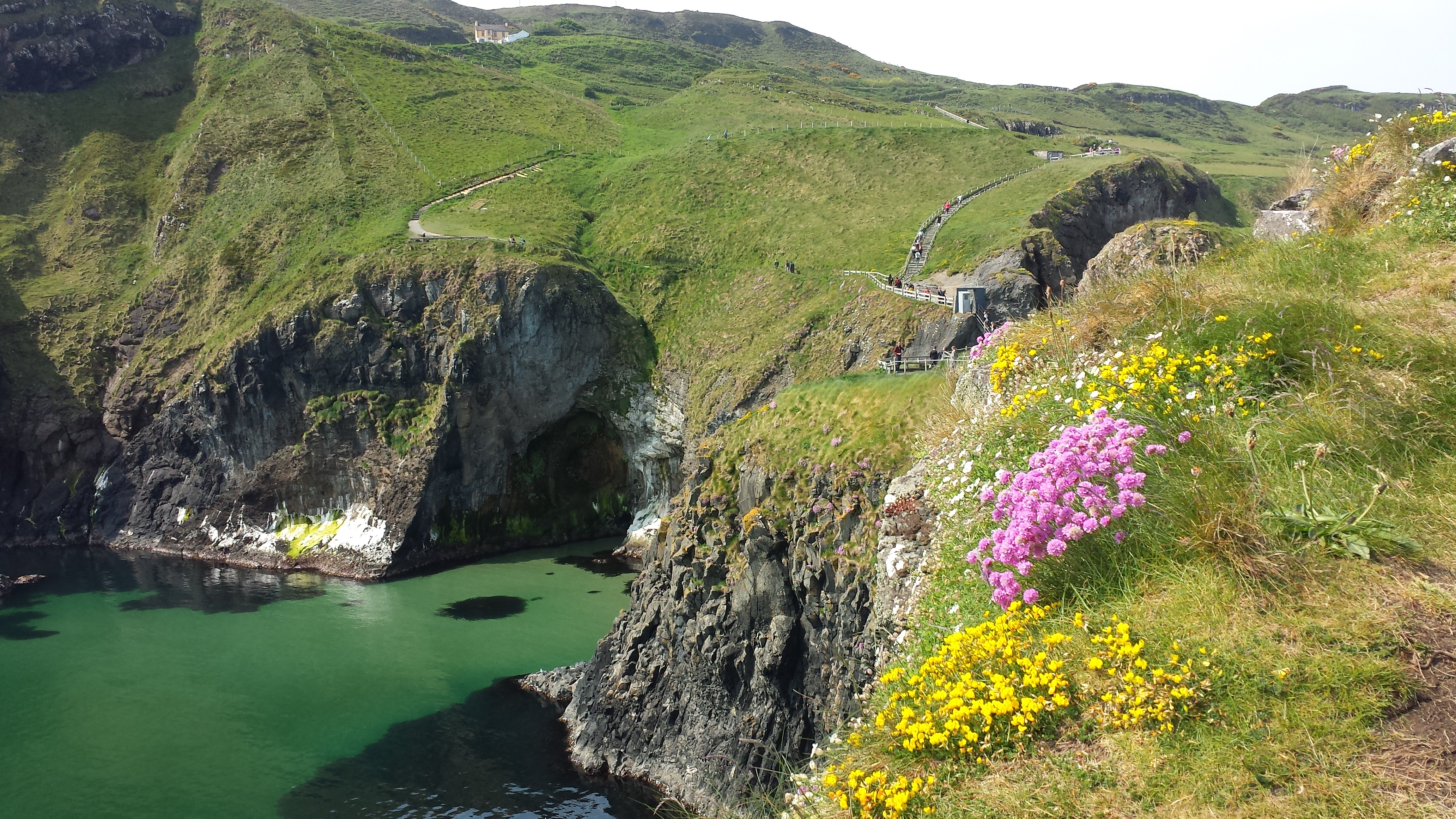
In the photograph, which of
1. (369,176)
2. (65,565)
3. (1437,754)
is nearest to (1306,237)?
(1437,754)

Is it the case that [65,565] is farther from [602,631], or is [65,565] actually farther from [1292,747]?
[1292,747]

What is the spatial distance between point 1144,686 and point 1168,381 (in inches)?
155

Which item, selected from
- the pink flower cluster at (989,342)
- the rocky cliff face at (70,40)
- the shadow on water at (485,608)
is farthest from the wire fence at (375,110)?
the pink flower cluster at (989,342)

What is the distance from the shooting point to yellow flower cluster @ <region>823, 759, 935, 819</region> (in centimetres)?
582

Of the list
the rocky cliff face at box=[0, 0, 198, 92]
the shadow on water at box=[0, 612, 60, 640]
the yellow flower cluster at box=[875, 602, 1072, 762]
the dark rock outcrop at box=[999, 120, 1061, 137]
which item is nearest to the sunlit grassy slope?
the shadow on water at box=[0, 612, 60, 640]

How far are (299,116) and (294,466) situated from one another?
1905 inches

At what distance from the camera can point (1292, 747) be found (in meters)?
5.12

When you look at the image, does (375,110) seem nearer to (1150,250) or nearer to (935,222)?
(935,222)

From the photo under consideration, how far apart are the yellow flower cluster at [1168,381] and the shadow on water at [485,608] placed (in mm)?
37469

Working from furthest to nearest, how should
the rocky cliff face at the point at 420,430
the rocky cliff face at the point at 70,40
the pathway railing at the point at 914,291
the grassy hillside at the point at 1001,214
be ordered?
the rocky cliff face at the point at 70,40 → the rocky cliff face at the point at 420,430 → the grassy hillside at the point at 1001,214 → the pathway railing at the point at 914,291

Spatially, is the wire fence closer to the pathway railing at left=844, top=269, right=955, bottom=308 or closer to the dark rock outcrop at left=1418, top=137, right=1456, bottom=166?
the pathway railing at left=844, top=269, right=955, bottom=308

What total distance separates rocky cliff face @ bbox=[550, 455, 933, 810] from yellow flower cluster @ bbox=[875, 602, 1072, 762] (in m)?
9.50

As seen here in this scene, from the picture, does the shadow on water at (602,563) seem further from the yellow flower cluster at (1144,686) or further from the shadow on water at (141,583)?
the yellow flower cluster at (1144,686)

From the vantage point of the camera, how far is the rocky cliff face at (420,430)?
5372 cm
